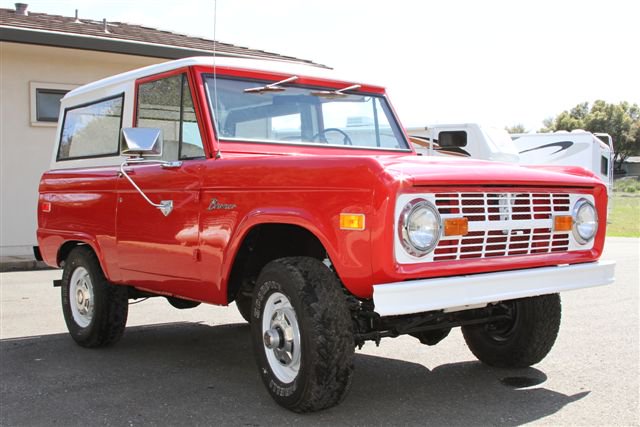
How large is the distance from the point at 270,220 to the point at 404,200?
0.84 metres

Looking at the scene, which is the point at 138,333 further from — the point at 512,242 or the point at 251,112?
the point at 512,242

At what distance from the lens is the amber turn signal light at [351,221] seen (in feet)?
11.9

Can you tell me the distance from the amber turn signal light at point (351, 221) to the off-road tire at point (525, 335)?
1.71 meters

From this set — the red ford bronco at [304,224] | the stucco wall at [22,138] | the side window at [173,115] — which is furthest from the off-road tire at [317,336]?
the stucco wall at [22,138]

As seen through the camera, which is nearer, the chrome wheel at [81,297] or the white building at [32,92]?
the chrome wheel at [81,297]

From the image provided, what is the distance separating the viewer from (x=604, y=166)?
22.0m

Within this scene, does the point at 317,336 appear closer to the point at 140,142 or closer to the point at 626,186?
the point at 140,142

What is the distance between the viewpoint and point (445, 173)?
3.77 meters

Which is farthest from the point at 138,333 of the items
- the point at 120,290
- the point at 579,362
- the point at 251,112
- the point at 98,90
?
the point at 579,362

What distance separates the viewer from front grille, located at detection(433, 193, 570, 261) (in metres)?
3.79

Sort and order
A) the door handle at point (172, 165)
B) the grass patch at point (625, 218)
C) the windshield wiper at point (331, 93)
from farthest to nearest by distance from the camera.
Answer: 1. the grass patch at point (625, 218)
2. the windshield wiper at point (331, 93)
3. the door handle at point (172, 165)

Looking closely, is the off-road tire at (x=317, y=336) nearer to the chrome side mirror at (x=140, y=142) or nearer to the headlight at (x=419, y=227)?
the headlight at (x=419, y=227)

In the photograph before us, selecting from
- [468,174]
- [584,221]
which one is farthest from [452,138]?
[468,174]

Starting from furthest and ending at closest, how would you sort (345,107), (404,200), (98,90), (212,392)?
(98,90), (345,107), (212,392), (404,200)
